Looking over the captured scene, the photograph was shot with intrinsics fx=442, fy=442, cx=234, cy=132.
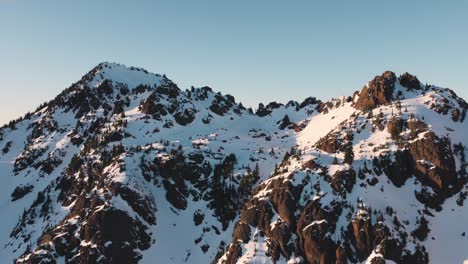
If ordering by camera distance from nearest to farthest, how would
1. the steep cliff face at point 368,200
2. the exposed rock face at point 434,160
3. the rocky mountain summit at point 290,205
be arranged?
the steep cliff face at point 368,200
the rocky mountain summit at point 290,205
the exposed rock face at point 434,160

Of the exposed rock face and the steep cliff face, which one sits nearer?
the steep cliff face

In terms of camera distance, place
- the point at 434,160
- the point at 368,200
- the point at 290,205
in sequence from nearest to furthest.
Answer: the point at 368,200, the point at 290,205, the point at 434,160

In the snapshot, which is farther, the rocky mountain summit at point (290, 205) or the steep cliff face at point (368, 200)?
the rocky mountain summit at point (290, 205)

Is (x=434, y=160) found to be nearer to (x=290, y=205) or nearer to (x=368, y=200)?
(x=368, y=200)

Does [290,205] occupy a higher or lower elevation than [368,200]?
higher

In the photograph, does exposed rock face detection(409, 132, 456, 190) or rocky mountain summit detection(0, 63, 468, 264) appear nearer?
rocky mountain summit detection(0, 63, 468, 264)

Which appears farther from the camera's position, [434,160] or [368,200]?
[434,160]

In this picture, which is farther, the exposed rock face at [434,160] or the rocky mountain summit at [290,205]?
the exposed rock face at [434,160]

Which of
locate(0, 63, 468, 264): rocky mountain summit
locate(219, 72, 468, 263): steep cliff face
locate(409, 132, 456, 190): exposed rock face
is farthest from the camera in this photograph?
locate(409, 132, 456, 190): exposed rock face

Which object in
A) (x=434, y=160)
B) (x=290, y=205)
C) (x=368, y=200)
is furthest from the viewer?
(x=434, y=160)

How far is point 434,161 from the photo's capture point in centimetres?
16312

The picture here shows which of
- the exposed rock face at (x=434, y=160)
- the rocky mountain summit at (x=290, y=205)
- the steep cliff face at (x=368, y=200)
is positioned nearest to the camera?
the steep cliff face at (x=368, y=200)

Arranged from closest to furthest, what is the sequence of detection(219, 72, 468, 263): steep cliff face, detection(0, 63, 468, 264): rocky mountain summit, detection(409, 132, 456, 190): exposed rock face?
1. detection(219, 72, 468, 263): steep cliff face
2. detection(0, 63, 468, 264): rocky mountain summit
3. detection(409, 132, 456, 190): exposed rock face

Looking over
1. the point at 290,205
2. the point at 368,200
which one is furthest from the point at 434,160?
the point at 290,205
